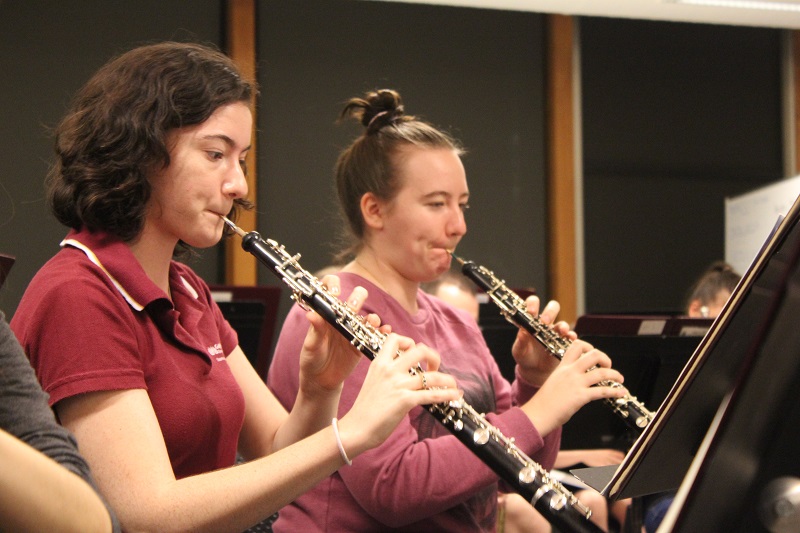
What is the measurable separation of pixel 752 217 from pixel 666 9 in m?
1.34

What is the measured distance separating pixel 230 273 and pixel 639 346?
304cm

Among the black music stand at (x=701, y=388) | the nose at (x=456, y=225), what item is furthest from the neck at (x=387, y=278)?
the black music stand at (x=701, y=388)

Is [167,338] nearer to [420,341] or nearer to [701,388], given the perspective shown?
[420,341]

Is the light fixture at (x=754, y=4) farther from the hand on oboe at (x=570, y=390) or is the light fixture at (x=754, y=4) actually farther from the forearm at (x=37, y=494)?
the forearm at (x=37, y=494)

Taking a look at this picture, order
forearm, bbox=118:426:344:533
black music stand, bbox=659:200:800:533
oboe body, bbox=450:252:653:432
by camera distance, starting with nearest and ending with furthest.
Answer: black music stand, bbox=659:200:800:533 < forearm, bbox=118:426:344:533 < oboe body, bbox=450:252:653:432

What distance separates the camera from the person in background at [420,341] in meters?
1.55

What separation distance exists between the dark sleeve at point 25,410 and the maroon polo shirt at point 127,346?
19 centimetres

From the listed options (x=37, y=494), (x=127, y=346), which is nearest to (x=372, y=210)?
(x=127, y=346)

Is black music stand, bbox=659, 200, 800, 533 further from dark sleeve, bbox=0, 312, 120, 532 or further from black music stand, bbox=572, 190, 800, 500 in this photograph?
dark sleeve, bbox=0, 312, 120, 532

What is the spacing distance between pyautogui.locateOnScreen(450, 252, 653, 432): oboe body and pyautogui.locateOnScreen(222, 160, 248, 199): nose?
0.75m

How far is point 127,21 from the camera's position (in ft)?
15.6

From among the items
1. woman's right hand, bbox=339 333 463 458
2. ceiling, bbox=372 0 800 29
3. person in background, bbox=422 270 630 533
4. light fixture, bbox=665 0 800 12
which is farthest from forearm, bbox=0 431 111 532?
light fixture, bbox=665 0 800 12

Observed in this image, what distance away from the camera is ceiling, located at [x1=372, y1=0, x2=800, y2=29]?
493 centimetres

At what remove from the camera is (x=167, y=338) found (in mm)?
1308
